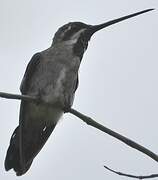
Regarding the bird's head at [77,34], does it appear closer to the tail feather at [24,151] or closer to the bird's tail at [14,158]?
the tail feather at [24,151]

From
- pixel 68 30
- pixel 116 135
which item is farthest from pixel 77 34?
pixel 116 135

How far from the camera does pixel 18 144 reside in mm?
6941

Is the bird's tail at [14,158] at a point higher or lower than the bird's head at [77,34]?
lower

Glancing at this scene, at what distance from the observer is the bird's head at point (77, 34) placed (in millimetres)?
7629

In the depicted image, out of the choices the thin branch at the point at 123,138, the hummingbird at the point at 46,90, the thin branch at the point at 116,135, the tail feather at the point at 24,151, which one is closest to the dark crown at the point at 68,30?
the hummingbird at the point at 46,90

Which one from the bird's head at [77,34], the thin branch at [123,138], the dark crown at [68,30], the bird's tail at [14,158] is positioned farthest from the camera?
the dark crown at [68,30]

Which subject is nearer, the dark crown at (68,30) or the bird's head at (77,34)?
the bird's head at (77,34)

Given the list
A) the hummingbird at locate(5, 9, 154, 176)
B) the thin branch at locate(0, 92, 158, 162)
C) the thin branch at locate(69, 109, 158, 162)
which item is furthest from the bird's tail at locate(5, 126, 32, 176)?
the thin branch at locate(69, 109, 158, 162)

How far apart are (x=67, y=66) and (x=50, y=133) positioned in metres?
0.90

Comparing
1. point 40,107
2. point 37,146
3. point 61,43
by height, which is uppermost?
point 61,43

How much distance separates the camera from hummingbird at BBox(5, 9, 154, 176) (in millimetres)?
6863

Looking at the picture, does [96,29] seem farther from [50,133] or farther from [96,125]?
[96,125]

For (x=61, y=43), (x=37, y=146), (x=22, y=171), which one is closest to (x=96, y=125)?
(x=22, y=171)

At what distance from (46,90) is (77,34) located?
1.24 meters
